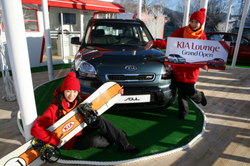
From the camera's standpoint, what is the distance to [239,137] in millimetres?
2650

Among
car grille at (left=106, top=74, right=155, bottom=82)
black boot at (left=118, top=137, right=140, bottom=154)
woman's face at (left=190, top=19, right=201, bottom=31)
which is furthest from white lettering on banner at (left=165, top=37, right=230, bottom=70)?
black boot at (left=118, top=137, right=140, bottom=154)

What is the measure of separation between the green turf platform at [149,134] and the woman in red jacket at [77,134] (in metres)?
0.11

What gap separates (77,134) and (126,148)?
62 cm

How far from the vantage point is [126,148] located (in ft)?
7.25

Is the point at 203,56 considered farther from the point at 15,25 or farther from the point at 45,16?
the point at 45,16

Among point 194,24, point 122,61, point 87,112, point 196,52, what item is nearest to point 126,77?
point 122,61

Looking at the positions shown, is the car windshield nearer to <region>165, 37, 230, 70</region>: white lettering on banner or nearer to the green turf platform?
<region>165, 37, 230, 70</region>: white lettering on banner

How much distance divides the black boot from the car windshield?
6.58 feet

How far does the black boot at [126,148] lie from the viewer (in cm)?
219

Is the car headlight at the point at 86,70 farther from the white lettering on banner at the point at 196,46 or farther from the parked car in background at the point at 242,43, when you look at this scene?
the parked car in background at the point at 242,43

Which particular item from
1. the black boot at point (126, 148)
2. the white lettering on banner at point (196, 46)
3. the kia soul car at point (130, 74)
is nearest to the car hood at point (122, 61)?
the kia soul car at point (130, 74)

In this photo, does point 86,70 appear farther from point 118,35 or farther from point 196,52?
point 196,52

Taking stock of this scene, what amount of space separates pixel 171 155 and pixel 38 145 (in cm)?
151

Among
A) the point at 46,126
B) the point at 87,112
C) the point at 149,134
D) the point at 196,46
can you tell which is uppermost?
the point at 196,46
